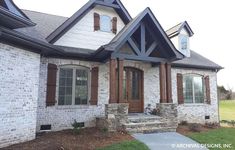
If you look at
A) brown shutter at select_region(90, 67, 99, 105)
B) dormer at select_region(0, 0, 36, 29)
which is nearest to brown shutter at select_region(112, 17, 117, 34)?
brown shutter at select_region(90, 67, 99, 105)

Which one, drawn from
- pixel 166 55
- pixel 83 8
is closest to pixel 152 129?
pixel 166 55

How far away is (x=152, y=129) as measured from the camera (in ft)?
28.5

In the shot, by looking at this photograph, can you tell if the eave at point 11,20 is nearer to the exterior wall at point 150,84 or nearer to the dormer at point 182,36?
the exterior wall at point 150,84

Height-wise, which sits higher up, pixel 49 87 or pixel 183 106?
pixel 49 87

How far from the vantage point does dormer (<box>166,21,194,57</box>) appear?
13.2 meters

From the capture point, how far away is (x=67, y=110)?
9461 millimetres

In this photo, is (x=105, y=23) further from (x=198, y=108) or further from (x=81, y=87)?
(x=198, y=108)

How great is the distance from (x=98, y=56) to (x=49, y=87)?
2.49 metres

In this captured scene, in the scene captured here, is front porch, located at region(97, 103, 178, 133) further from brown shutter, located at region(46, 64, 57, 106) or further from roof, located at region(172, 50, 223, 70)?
roof, located at region(172, 50, 223, 70)

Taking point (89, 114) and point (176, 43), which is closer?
point (89, 114)

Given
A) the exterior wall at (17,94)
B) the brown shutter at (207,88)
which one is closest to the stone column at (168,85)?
the brown shutter at (207,88)

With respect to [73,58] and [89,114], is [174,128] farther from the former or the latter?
[73,58]

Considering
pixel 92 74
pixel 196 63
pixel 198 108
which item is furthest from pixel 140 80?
pixel 198 108

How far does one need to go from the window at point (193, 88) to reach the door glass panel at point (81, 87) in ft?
19.1
